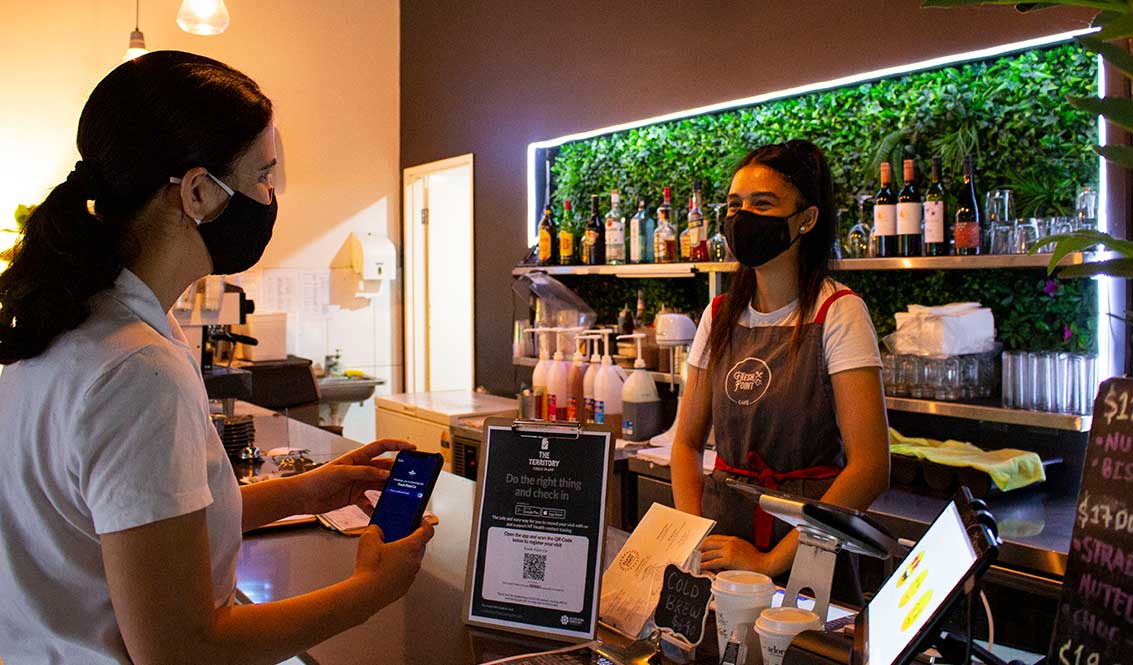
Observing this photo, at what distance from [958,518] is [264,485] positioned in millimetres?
1222

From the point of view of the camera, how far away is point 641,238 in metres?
4.61

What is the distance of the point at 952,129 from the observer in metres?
3.43

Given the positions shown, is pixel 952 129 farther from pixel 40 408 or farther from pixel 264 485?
pixel 40 408

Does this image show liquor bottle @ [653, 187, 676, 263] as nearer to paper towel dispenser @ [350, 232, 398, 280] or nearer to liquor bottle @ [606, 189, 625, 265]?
liquor bottle @ [606, 189, 625, 265]

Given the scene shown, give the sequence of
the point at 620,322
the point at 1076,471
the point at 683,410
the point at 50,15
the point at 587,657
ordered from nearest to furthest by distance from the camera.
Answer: the point at 587,657, the point at 683,410, the point at 1076,471, the point at 620,322, the point at 50,15

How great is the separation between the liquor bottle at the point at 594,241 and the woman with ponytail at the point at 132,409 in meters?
3.52

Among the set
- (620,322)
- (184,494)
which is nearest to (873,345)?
(184,494)

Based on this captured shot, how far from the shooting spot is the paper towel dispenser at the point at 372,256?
6762 mm

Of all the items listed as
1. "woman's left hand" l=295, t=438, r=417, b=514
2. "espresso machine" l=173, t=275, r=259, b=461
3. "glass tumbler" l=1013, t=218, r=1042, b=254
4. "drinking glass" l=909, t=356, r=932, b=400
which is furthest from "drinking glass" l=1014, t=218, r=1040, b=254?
"espresso machine" l=173, t=275, r=259, b=461

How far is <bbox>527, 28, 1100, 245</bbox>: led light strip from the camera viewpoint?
10.3 ft

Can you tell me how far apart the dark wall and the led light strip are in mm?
26

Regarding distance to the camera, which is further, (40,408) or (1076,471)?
(1076,471)

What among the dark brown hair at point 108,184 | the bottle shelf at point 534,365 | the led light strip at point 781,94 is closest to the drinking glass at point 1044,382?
the led light strip at point 781,94

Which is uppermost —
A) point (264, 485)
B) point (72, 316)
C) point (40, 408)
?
point (72, 316)
